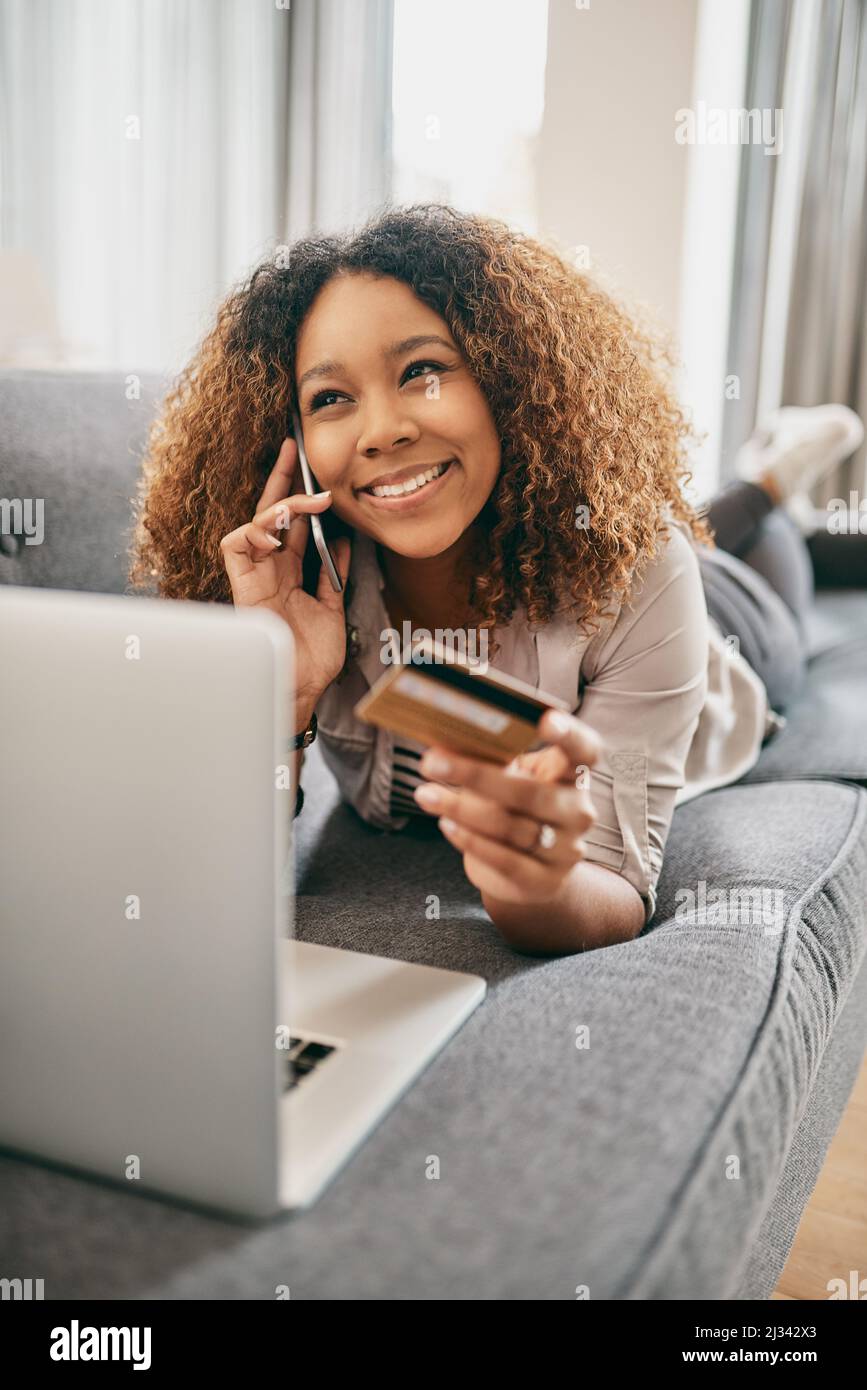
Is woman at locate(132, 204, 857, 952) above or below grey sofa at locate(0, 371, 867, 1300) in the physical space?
above

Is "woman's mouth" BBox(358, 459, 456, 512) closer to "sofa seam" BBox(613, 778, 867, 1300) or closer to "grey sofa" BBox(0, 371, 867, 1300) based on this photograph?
"grey sofa" BBox(0, 371, 867, 1300)

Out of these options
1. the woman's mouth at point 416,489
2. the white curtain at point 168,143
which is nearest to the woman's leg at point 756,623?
the woman's mouth at point 416,489

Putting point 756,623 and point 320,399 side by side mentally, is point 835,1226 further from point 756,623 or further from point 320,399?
point 320,399

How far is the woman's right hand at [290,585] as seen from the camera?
3.43 ft

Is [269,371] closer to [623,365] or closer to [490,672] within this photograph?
[623,365]

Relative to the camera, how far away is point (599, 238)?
2891mm

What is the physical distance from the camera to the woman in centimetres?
97

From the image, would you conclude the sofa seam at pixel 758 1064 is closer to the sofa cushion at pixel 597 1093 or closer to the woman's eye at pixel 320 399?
the sofa cushion at pixel 597 1093

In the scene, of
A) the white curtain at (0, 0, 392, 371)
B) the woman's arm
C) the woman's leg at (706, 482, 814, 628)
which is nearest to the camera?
the woman's arm

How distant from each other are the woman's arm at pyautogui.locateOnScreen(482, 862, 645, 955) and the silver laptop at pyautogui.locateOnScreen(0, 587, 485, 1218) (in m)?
0.25

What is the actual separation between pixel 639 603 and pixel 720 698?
42 cm

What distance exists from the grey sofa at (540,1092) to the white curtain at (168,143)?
2.09 metres

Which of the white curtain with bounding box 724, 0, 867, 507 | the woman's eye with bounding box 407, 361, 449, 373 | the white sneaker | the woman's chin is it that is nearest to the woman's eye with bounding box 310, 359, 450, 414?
the woman's eye with bounding box 407, 361, 449, 373

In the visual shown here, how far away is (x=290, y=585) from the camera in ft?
3.65
